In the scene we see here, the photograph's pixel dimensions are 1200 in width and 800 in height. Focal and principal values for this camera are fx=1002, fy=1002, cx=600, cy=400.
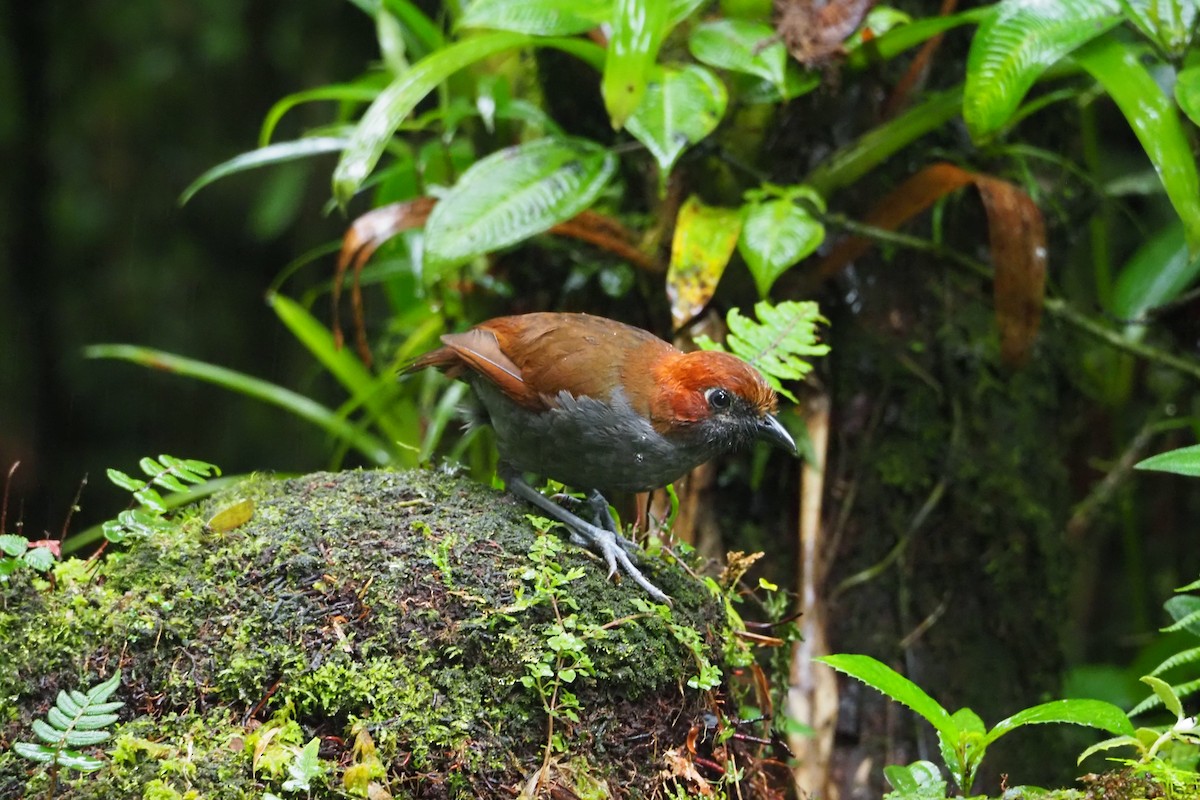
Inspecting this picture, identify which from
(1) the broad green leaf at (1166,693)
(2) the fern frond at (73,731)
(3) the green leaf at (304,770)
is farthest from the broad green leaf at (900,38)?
(2) the fern frond at (73,731)

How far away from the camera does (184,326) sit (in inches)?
220

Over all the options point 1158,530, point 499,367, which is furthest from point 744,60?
point 1158,530

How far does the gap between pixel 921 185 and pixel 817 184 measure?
0.30 metres

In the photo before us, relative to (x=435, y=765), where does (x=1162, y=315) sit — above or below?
above

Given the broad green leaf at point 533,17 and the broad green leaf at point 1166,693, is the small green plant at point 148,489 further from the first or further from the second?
the broad green leaf at point 1166,693

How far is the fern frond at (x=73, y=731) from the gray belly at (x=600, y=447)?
3.18 ft

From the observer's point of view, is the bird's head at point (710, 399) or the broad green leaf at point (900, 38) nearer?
the bird's head at point (710, 399)

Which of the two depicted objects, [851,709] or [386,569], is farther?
[851,709]

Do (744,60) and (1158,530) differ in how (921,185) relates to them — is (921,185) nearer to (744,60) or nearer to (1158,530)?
(744,60)

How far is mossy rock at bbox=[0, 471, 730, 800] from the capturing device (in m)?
1.60

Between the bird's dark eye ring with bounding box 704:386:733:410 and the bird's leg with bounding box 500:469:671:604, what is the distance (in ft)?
1.14

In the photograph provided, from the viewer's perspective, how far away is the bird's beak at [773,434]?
2182mm

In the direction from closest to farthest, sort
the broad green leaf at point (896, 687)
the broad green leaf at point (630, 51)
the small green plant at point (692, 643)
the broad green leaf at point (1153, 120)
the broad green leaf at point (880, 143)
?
the broad green leaf at point (896, 687), the small green plant at point (692, 643), the broad green leaf at point (1153, 120), the broad green leaf at point (630, 51), the broad green leaf at point (880, 143)

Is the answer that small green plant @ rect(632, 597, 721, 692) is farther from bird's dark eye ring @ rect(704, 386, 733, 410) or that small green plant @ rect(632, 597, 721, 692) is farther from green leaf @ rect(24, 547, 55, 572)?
green leaf @ rect(24, 547, 55, 572)
